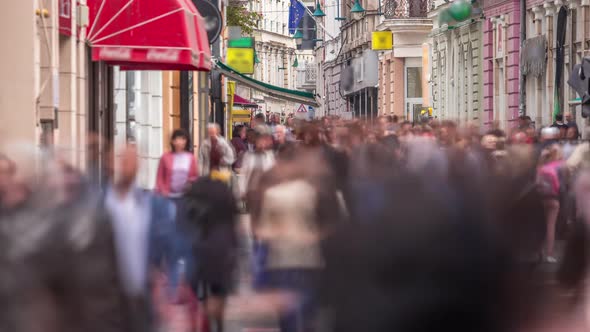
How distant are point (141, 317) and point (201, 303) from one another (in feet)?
14.0

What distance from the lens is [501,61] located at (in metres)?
49.2

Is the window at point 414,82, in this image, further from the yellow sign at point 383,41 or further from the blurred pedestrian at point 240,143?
the blurred pedestrian at point 240,143

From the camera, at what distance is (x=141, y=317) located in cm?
890

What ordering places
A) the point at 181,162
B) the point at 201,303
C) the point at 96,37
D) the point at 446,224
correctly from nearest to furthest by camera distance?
the point at 446,224
the point at 201,303
the point at 181,162
the point at 96,37

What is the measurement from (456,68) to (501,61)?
750 centimetres

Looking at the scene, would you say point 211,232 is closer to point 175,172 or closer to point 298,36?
point 175,172

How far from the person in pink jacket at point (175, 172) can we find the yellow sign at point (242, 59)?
41.1 m

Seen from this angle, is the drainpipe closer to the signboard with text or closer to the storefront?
the storefront

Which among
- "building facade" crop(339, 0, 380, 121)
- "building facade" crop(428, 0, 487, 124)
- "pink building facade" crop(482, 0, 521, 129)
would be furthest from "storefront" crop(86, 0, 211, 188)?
"building facade" crop(339, 0, 380, 121)

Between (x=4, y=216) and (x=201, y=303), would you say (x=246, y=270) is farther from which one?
(x=4, y=216)

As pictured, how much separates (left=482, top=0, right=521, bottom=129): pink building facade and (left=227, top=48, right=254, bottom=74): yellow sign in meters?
10.2

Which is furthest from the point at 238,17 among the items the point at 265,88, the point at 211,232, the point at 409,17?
the point at 211,232

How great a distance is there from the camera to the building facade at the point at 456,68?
5288cm

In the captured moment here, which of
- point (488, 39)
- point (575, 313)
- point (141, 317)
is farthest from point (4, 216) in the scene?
point (488, 39)
